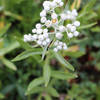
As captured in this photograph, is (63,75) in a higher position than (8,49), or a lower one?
lower

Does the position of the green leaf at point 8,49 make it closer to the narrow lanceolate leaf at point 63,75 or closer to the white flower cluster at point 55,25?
the narrow lanceolate leaf at point 63,75

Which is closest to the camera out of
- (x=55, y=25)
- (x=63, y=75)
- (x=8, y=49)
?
(x=55, y=25)

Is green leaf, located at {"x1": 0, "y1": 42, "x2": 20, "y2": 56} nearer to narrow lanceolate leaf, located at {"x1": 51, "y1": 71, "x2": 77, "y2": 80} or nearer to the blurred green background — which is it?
the blurred green background

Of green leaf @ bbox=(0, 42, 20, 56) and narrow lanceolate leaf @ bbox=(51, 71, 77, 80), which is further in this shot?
green leaf @ bbox=(0, 42, 20, 56)

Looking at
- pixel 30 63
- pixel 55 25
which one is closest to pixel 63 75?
pixel 55 25

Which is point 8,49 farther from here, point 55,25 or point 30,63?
point 55,25

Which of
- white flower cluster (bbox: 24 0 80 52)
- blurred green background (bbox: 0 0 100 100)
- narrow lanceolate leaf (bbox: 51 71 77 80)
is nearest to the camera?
white flower cluster (bbox: 24 0 80 52)

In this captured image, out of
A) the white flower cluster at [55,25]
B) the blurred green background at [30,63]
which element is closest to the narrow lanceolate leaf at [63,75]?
the blurred green background at [30,63]

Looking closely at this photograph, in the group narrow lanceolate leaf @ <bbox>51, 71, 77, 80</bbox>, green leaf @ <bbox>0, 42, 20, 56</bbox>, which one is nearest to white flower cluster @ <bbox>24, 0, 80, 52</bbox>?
narrow lanceolate leaf @ <bbox>51, 71, 77, 80</bbox>
